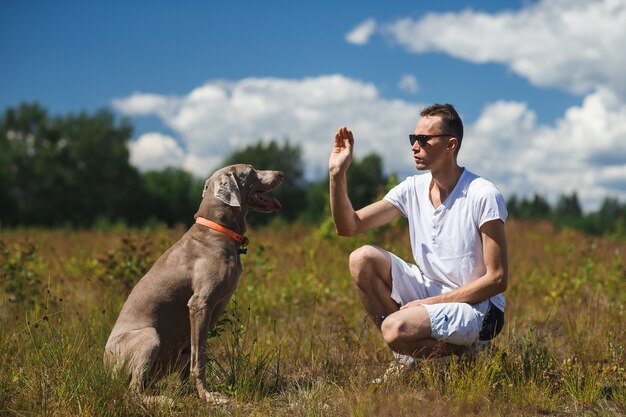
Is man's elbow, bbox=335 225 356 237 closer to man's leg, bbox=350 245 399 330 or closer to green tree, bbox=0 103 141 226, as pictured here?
man's leg, bbox=350 245 399 330

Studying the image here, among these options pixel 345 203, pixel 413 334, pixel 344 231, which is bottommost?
pixel 413 334

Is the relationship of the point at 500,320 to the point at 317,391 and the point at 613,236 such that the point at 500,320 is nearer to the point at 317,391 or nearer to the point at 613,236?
the point at 317,391

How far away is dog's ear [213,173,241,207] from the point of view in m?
4.48

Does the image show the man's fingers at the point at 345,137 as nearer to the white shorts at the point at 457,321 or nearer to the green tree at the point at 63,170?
the white shorts at the point at 457,321

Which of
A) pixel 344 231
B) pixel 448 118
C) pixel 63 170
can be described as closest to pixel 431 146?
pixel 448 118

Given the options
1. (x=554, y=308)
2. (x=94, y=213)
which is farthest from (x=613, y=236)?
(x=94, y=213)

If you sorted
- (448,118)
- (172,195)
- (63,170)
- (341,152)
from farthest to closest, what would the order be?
(172,195), (63,170), (341,152), (448,118)

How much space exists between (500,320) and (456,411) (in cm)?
128

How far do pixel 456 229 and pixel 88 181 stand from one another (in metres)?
50.7

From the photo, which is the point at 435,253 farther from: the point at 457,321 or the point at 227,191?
the point at 227,191

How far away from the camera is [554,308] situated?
23.0 feet

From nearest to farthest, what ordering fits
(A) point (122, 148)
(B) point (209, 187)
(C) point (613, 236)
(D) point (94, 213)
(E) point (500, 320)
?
(B) point (209, 187)
(E) point (500, 320)
(C) point (613, 236)
(D) point (94, 213)
(A) point (122, 148)

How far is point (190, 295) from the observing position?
442 cm

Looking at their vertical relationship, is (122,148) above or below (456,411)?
above
